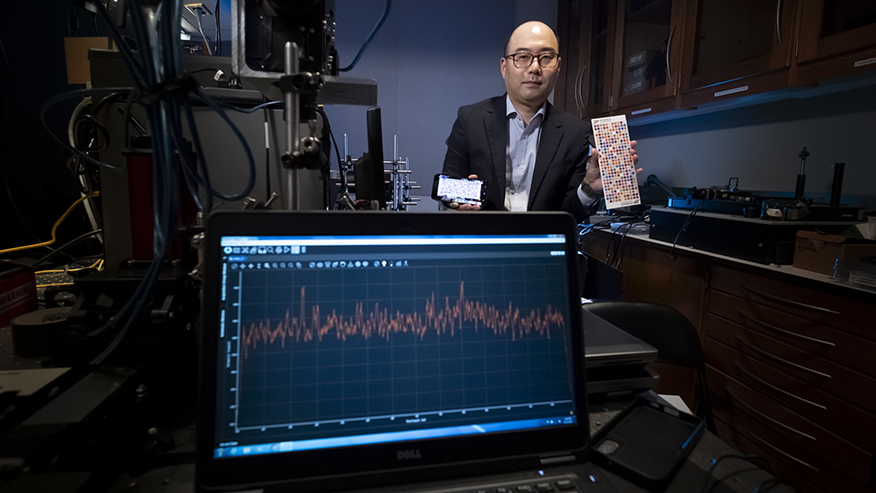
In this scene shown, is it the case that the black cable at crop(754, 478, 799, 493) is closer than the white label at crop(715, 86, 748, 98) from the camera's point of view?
Yes

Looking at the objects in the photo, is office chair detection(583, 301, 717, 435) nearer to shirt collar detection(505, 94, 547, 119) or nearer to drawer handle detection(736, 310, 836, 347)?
drawer handle detection(736, 310, 836, 347)

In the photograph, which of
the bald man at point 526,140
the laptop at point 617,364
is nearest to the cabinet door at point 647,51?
the bald man at point 526,140

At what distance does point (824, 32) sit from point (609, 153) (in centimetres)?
108

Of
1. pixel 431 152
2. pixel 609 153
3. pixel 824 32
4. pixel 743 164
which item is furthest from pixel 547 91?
pixel 431 152

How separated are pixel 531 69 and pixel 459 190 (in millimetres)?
649

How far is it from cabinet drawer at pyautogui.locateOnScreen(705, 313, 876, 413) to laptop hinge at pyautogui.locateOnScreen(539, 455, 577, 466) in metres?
1.32

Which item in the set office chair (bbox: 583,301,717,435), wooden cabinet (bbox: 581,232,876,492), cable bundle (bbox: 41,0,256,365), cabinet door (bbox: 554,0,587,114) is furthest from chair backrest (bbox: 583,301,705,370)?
cabinet door (bbox: 554,0,587,114)

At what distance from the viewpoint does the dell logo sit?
42 centimetres

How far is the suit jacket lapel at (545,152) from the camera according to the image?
169 centimetres

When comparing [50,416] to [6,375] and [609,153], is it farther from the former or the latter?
[609,153]

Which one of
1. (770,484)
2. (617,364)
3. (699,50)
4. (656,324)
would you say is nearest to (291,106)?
(617,364)

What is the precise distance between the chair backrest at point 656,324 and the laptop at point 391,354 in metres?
0.77

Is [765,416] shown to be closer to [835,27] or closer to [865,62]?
[865,62]

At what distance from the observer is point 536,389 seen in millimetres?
466
